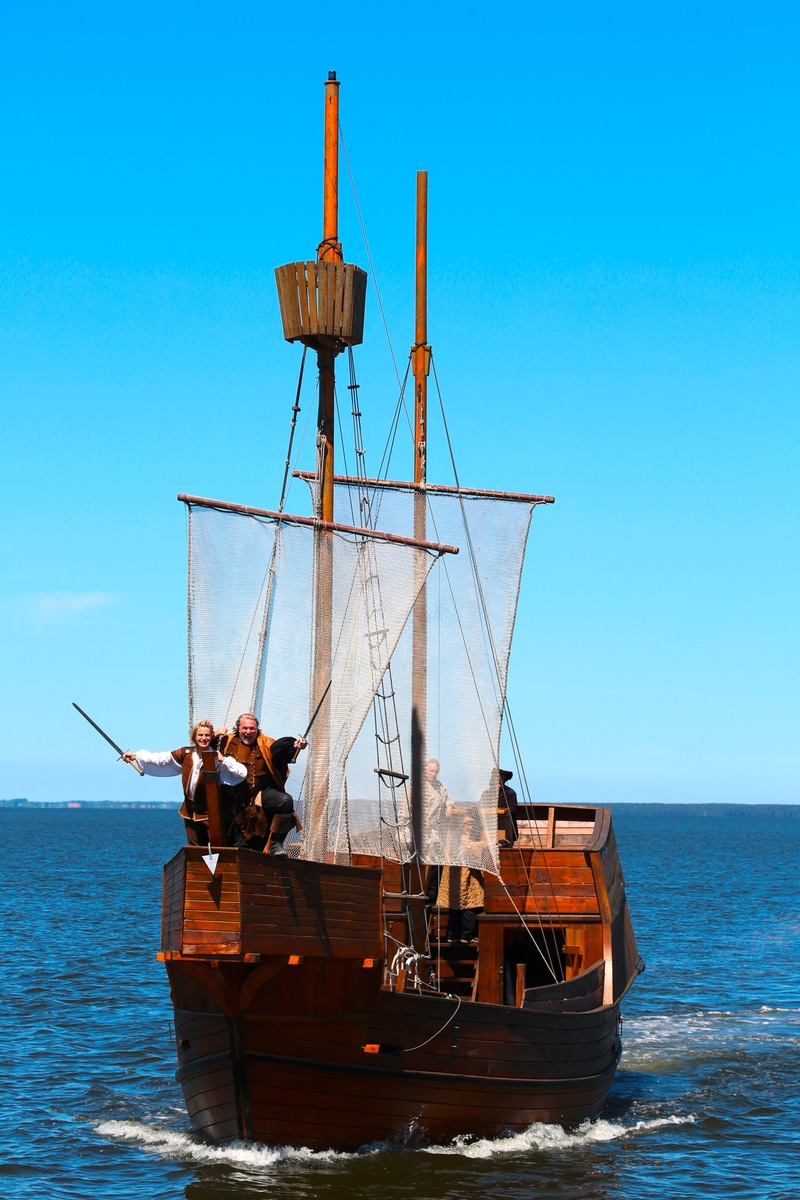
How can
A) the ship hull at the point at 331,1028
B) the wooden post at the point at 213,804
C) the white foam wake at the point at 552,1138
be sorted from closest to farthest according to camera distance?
the ship hull at the point at 331,1028
the wooden post at the point at 213,804
the white foam wake at the point at 552,1138

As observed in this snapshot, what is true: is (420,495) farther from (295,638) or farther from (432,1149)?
(432,1149)

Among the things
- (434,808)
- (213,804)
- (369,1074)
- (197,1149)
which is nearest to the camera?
(213,804)

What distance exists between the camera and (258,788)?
1872cm

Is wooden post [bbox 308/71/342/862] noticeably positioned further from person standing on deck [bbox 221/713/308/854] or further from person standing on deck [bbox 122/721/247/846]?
person standing on deck [bbox 122/721/247/846]

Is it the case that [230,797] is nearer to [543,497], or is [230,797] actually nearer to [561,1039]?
[561,1039]

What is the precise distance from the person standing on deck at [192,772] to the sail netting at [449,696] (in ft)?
16.1

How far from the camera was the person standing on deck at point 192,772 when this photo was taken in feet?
58.0

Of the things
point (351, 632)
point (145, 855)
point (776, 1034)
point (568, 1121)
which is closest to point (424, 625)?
point (351, 632)

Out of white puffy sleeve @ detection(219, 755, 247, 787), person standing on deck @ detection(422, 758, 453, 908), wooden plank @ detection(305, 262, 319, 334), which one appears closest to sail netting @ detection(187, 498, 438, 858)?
person standing on deck @ detection(422, 758, 453, 908)

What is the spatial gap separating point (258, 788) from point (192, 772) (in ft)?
4.00

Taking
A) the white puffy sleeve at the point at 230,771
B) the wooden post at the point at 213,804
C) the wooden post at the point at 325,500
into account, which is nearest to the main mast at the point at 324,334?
the wooden post at the point at 325,500

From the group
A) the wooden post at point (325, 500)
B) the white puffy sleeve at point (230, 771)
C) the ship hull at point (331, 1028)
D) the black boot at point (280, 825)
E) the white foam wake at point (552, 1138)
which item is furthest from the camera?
the wooden post at point (325, 500)

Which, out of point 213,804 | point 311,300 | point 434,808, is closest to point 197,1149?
point 213,804

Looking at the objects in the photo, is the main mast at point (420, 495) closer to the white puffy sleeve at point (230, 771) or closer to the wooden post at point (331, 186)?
the wooden post at point (331, 186)
